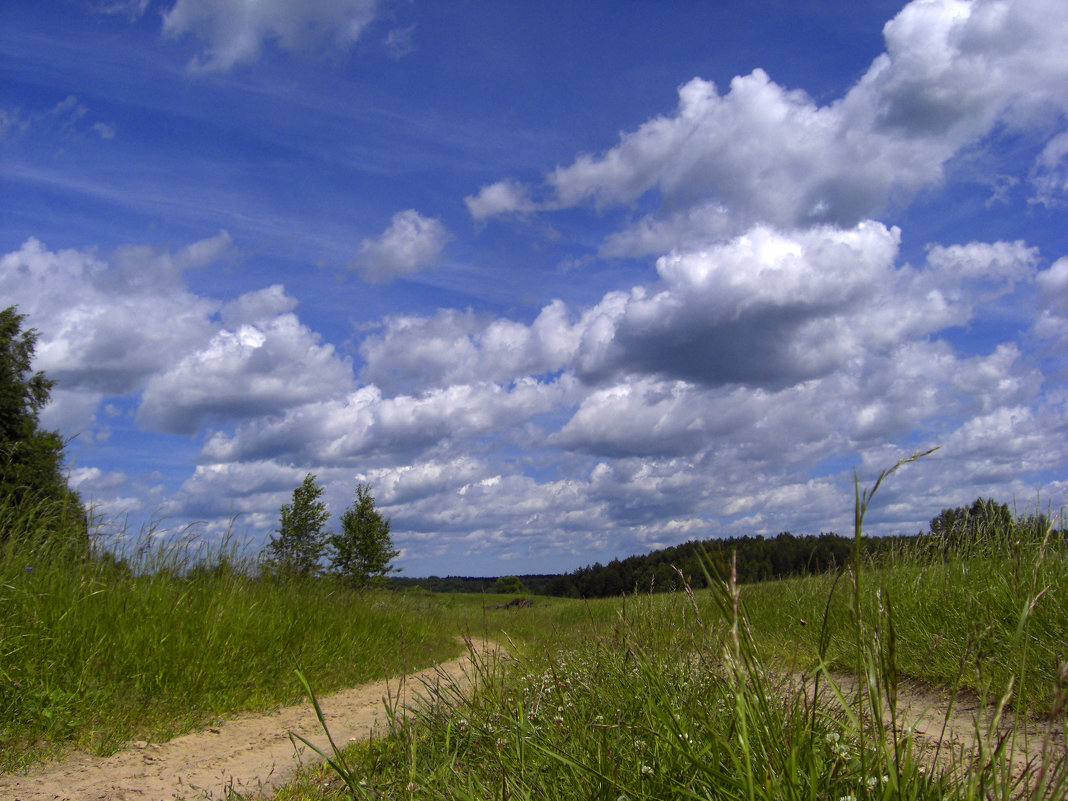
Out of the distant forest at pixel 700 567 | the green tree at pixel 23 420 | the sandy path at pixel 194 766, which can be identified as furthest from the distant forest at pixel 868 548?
the green tree at pixel 23 420

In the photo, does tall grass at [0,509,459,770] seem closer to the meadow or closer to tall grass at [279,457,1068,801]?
the meadow

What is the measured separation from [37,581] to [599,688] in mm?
6471

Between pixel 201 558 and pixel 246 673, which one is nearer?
pixel 246 673

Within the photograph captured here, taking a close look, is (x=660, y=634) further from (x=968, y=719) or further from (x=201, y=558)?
(x=201, y=558)

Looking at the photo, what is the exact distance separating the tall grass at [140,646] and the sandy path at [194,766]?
27 centimetres

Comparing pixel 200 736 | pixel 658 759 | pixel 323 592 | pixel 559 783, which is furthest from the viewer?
pixel 323 592

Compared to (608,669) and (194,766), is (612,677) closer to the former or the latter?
(608,669)

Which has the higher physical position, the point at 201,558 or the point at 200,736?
the point at 201,558

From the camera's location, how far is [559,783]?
2.92 m

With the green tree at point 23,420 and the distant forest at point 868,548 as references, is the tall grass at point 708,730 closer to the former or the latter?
the distant forest at point 868,548

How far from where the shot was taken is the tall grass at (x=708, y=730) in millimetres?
1891

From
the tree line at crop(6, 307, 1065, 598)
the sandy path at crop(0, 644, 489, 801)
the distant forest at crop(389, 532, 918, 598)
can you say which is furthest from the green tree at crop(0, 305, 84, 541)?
the sandy path at crop(0, 644, 489, 801)

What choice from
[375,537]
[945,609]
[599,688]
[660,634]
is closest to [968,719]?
[945,609]

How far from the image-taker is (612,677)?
434 centimetres
